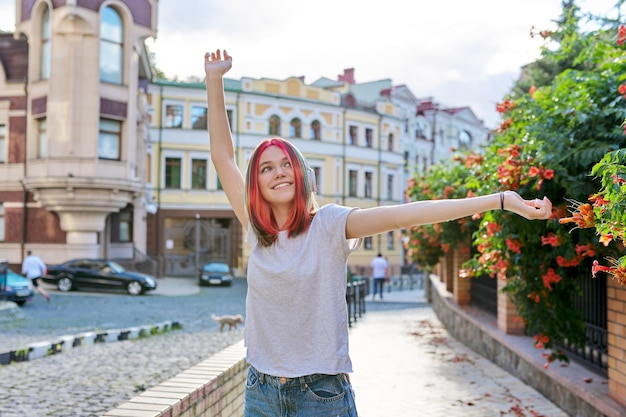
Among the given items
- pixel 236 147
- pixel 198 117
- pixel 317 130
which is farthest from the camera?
pixel 317 130

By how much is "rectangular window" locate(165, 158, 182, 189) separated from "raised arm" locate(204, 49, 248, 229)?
38.5 meters

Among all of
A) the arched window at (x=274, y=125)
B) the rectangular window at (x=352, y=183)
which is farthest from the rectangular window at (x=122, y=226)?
the rectangular window at (x=352, y=183)

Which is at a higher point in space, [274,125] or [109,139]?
[274,125]

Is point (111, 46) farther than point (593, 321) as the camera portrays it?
Yes

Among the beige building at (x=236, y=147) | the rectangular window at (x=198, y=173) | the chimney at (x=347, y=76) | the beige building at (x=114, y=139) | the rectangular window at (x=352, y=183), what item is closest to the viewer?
the beige building at (x=114, y=139)

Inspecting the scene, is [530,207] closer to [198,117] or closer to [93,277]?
[93,277]

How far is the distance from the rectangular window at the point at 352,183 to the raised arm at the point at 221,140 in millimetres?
44332

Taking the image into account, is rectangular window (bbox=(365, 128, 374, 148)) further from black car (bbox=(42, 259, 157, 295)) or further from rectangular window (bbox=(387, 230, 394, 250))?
black car (bbox=(42, 259, 157, 295))

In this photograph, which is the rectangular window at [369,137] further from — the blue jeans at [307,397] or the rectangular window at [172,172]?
the blue jeans at [307,397]

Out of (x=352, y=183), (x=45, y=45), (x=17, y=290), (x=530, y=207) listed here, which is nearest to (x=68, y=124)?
(x=45, y=45)

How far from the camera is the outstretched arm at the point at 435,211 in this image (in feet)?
7.79

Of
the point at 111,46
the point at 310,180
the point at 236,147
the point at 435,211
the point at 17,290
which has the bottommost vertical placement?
the point at 17,290

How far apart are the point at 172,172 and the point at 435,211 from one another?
3979cm

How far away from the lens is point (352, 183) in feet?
157
